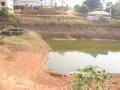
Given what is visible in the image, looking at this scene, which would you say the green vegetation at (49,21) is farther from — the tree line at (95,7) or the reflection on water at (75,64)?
the reflection on water at (75,64)

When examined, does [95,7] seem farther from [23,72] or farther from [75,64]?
[23,72]

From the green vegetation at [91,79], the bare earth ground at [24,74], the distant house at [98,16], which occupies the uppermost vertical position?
the green vegetation at [91,79]

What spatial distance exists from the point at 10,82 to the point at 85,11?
5485 cm

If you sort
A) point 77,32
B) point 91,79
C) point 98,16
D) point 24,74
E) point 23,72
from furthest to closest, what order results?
point 98,16 < point 77,32 < point 23,72 < point 24,74 < point 91,79

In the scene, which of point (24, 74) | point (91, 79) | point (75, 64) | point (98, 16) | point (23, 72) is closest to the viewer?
point (91, 79)

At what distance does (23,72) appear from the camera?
60.5ft

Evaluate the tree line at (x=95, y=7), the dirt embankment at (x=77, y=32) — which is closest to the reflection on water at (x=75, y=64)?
the dirt embankment at (x=77, y=32)

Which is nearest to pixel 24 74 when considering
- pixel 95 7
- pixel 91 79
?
pixel 91 79

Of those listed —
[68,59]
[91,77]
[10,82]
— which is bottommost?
[68,59]

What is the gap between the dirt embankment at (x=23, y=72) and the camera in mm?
14508

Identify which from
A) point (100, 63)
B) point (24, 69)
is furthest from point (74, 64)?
point (24, 69)

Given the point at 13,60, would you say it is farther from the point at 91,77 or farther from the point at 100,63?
the point at 91,77

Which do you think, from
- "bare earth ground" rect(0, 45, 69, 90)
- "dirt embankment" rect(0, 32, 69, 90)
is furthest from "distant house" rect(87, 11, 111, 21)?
"bare earth ground" rect(0, 45, 69, 90)

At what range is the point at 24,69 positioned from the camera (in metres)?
19.4
